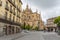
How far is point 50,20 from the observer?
153 meters

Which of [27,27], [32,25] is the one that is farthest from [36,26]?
[27,27]

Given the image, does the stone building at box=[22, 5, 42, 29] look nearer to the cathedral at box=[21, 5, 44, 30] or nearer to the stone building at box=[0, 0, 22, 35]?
the cathedral at box=[21, 5, 44, 30]

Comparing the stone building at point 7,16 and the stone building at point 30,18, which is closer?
the stone building at point 7,16

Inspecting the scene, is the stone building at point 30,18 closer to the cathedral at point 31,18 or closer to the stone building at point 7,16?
the cathedral at point 31,18

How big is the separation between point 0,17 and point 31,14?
113297mm

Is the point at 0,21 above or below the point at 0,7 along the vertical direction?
below

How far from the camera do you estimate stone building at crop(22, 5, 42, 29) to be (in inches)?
5399

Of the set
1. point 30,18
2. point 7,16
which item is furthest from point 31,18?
point 7,16

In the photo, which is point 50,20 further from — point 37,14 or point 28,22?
point 28,22

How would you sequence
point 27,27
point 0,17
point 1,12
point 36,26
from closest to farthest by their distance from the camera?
1. point 0,17
2. point 1,12
3. point 27,27
4. point 36,26

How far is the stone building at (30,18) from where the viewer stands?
137 m

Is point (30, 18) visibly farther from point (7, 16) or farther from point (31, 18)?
point (7, 16)

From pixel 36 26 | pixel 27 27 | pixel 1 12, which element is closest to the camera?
pixel 1 12

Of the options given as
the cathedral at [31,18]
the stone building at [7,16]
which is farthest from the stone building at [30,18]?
the stone building at [7,16]
